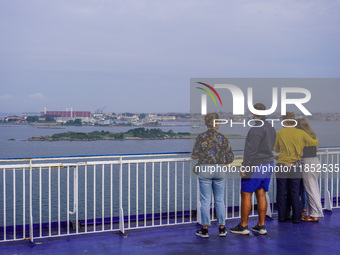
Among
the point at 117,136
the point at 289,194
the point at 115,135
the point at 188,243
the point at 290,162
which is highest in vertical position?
the point at 290,162

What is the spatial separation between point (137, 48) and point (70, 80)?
18.1 m

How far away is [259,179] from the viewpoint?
14.3 feet

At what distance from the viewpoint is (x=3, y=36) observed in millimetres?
87562

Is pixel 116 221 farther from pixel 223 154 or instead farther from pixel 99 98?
pixel 99 98

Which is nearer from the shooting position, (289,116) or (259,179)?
(259,179)

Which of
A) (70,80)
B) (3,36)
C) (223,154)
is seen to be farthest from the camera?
(70,80)

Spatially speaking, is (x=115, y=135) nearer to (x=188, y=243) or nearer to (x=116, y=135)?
(x=116, y=135)

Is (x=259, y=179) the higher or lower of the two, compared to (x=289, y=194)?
higher

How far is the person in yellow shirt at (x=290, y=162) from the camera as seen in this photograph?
15.5 feet

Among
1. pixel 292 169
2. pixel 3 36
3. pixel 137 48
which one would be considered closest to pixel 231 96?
pixel 292 169

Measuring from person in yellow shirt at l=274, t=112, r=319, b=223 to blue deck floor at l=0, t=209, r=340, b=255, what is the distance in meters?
0.29

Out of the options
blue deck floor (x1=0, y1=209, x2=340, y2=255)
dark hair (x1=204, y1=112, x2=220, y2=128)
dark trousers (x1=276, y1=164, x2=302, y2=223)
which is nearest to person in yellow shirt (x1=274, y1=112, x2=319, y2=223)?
dark trousers (x1=276, y1=164, x2=302, y2=223)

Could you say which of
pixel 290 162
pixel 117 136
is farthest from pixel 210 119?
pixel 117 136

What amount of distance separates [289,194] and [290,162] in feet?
1.45
